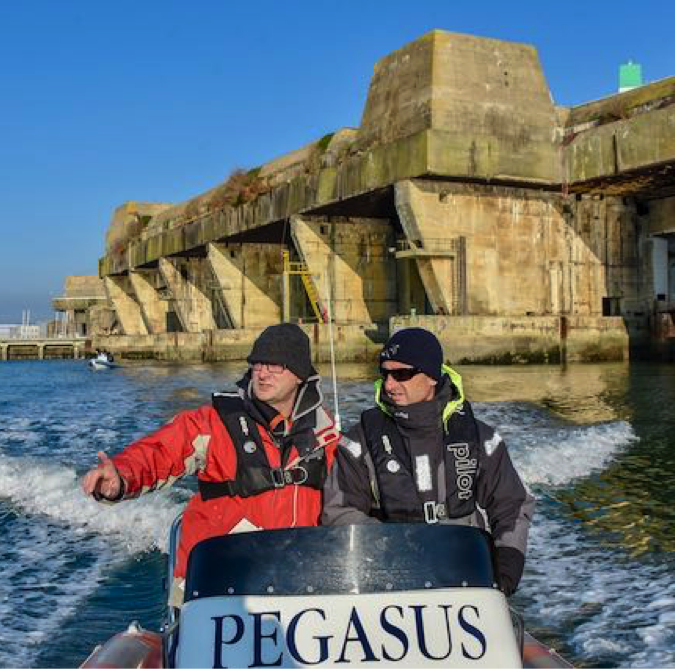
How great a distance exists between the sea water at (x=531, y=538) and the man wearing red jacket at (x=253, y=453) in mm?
1378

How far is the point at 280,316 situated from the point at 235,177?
7.12m

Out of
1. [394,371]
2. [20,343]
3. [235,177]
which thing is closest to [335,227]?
[235,177]

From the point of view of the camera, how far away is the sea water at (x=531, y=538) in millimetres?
4445

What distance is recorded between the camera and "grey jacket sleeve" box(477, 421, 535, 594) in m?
3.15

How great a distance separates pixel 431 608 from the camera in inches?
102

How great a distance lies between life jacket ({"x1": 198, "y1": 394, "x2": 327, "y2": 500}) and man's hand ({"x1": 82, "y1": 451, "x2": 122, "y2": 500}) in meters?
0.46

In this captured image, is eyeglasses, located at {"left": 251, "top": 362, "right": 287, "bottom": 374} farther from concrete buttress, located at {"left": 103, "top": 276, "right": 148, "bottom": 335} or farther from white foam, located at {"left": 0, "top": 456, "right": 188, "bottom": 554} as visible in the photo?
concrete buttress, located at {"left": 103, "top": 276, "right": 148, "bottom": 335}

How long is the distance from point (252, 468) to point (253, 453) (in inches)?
2.3

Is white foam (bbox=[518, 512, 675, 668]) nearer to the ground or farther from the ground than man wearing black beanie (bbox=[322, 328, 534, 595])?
nearer to the ground

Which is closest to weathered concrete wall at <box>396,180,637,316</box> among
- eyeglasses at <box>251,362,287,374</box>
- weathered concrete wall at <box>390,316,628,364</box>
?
weathered concrete wall at <box>390,316,628,364</box>

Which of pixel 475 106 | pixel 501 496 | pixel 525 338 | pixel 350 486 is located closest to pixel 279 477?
pixel 350 486

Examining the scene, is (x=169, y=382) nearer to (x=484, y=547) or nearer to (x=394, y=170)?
(x=394, y=170)

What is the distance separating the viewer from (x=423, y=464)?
3.12 m

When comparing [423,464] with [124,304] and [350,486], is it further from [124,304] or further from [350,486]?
[124,304]
